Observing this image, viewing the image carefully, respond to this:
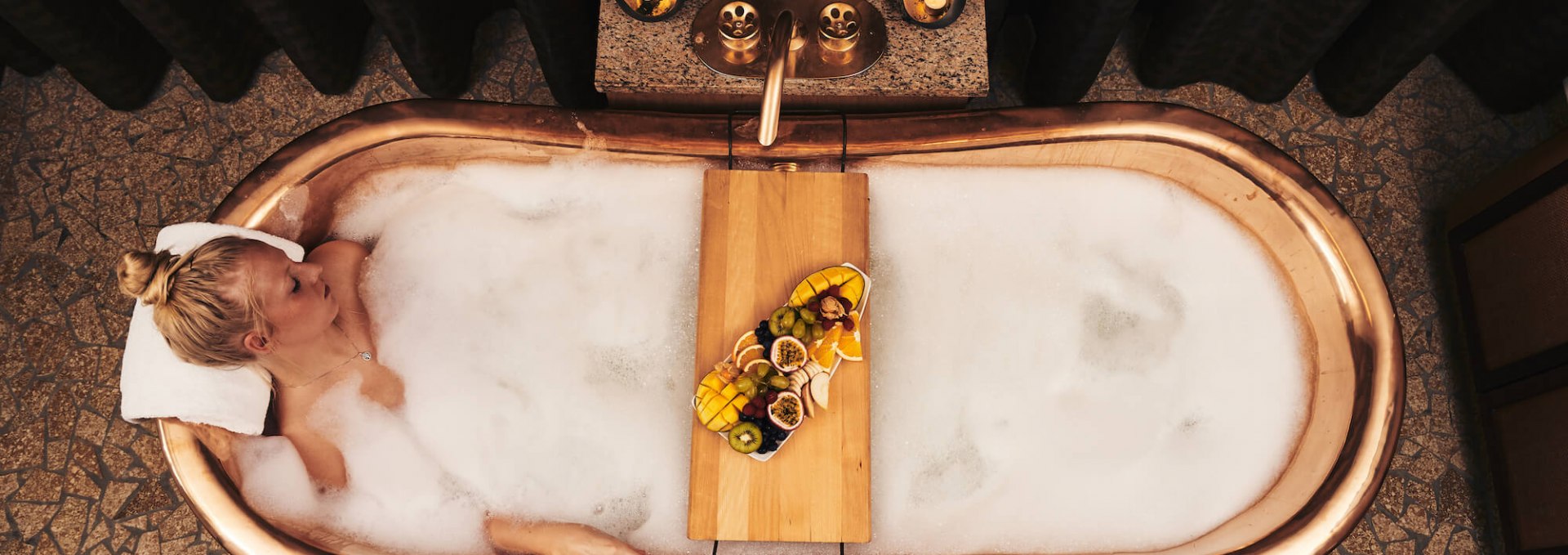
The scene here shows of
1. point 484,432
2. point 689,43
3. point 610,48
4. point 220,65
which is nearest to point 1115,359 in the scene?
point 689,43

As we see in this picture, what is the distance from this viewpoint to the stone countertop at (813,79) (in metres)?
1.42

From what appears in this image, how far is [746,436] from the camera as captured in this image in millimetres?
1366

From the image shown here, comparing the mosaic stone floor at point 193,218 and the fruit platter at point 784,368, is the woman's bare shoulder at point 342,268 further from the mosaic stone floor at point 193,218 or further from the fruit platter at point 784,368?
the fruit platter at point 784,368

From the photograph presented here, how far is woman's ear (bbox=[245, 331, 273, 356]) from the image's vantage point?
4.23 feet

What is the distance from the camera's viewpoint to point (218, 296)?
124cm

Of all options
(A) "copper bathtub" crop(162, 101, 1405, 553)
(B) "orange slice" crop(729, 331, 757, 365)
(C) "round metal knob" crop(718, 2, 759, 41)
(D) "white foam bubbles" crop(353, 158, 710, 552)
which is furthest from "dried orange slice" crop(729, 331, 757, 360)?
(C) "round metal knob" crop(718, 2, 759, 41)

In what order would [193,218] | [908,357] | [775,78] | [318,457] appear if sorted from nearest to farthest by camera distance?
[775,78], [318,457], [908,357], [193,218]

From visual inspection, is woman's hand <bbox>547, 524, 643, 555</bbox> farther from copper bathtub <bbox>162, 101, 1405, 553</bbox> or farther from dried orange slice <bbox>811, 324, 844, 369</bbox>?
dried orange slice <bbox>811, 324, 844, 369</bbox>

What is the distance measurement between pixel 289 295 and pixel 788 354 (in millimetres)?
800

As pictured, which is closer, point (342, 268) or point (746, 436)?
point (746, 436)

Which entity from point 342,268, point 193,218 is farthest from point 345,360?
point 193,218

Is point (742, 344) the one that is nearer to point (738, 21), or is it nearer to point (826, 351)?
point (826, 351)

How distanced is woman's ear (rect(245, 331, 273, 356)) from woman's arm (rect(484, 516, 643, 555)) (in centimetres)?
49

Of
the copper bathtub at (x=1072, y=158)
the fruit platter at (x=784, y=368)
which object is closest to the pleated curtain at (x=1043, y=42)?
the copper bathtub at (x=1072, y=158)
